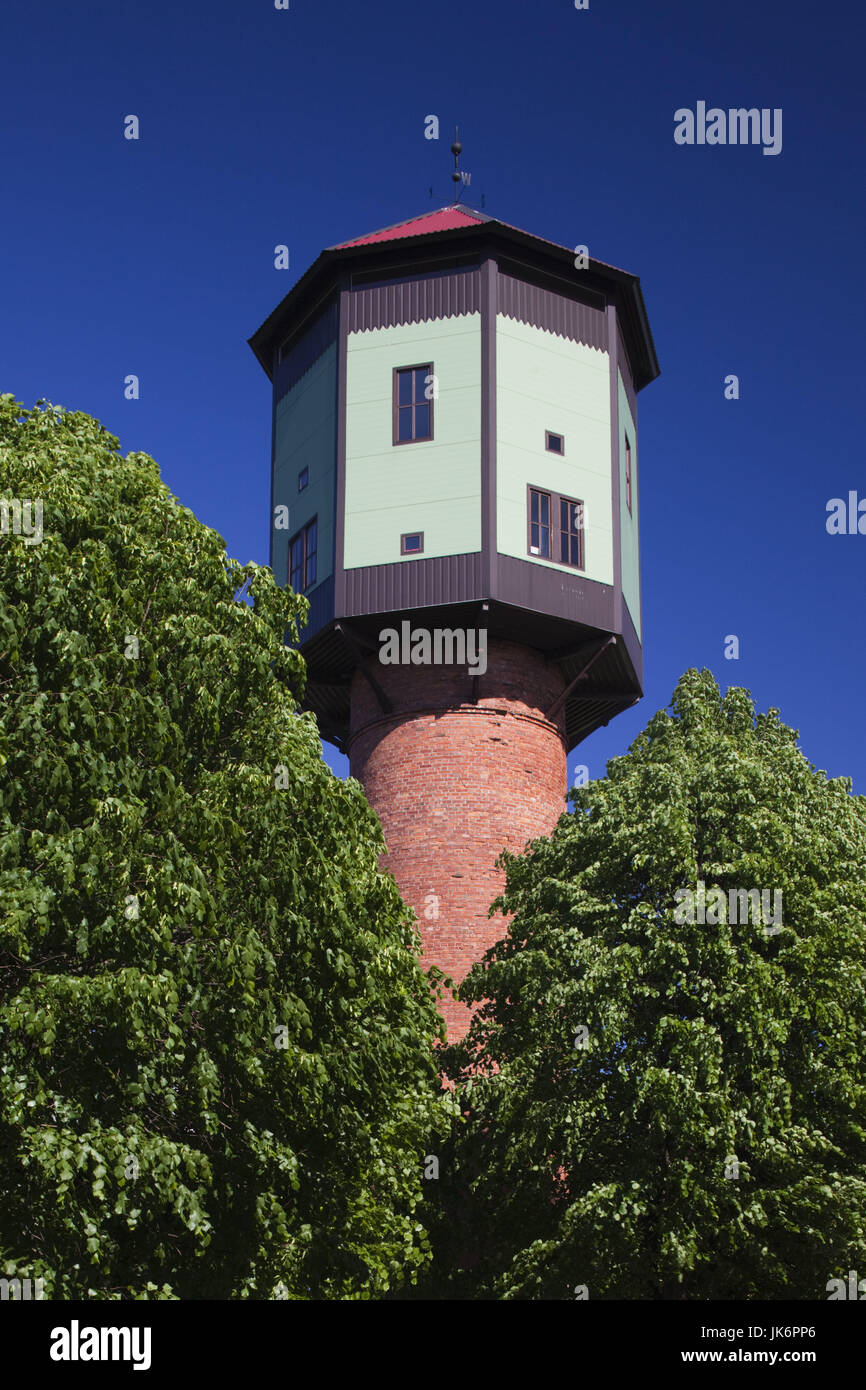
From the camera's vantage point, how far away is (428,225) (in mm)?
31781

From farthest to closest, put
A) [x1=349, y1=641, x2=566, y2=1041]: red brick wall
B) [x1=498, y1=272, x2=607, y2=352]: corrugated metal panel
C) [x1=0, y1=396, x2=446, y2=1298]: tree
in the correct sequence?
1. [x1=498, y1=272, x2=607, y2=352]: corrugated metal panel
2. [x1=349, y1=641, x2=566, y2=1041]: red brick wall
3. [x1=0, y1=396, x2=446, y2=1298]: tree

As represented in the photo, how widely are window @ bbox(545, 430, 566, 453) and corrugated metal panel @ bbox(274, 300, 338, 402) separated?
17.0 feet

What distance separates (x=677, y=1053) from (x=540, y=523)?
13056 millimetres

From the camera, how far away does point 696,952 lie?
20.1 m

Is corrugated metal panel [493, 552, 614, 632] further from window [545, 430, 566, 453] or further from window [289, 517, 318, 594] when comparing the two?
window [289, 517, 318, 594]

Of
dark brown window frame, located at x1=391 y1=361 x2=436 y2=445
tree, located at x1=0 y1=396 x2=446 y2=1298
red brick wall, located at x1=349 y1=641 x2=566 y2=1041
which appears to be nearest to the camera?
tree, located at x1=0 y1=396 x2=446 y2=1298

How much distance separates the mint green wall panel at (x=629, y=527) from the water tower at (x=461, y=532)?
11 cm

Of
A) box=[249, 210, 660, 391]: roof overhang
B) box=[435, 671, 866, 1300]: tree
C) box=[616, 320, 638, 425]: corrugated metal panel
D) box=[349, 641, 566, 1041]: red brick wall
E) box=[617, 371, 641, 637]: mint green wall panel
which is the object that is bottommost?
box=[435, 671, 866, 1300]: tree

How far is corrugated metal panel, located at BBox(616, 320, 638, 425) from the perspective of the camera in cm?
3247

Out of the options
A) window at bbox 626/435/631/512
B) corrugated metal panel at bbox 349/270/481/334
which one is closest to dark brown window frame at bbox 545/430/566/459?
window at bbox 626/435/631/512

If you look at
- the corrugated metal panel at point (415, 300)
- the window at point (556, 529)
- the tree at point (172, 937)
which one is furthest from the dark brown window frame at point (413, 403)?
the tree at point (172, 937)

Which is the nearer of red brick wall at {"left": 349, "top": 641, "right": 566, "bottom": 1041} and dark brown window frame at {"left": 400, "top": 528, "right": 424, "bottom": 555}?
red brick wall at {"left": 349, "top": 641, "right": 566, "bottom": 1041}

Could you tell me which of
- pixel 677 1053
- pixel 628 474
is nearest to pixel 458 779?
pixel 628 474

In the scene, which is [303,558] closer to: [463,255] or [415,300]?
[415,300]
